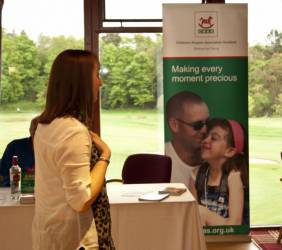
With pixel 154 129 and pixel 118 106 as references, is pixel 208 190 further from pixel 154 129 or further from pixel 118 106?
pixel 118 106

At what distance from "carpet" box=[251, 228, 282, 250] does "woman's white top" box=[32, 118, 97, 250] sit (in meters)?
3.08

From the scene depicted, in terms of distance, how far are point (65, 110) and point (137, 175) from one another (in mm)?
2467

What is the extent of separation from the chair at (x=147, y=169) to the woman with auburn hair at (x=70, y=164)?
7.04 feet

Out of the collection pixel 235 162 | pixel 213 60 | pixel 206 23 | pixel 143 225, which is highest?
pixel 206 23

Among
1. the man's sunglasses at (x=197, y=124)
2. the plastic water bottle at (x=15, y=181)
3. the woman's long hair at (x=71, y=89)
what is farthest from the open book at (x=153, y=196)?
the man's sunglasses at (x=197, y=124)

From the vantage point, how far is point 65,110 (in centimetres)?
158

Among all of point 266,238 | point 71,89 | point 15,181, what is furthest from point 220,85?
point 71,89

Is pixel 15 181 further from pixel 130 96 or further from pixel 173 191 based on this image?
pixel 130 96

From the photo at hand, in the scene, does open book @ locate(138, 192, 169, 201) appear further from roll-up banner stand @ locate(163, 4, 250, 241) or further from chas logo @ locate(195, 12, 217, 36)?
chas logo @ locate(195, 12, 217, 36)

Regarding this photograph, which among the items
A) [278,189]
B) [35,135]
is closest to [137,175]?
[278,189]

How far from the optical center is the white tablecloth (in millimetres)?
2717

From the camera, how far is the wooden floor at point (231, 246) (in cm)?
427

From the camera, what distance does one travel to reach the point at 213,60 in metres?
4.42

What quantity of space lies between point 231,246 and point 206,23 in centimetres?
204
